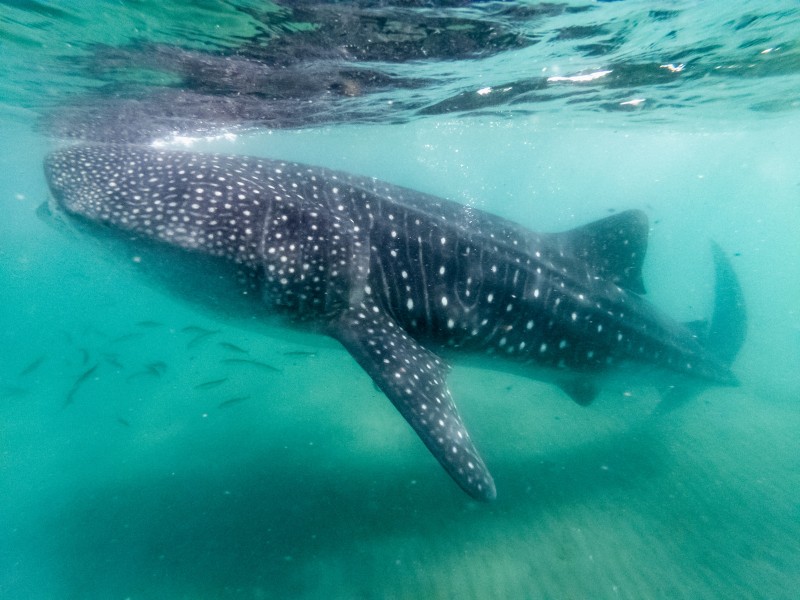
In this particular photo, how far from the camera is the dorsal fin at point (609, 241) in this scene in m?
6.16

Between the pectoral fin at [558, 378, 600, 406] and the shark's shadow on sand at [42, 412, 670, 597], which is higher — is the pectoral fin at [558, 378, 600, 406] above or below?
above

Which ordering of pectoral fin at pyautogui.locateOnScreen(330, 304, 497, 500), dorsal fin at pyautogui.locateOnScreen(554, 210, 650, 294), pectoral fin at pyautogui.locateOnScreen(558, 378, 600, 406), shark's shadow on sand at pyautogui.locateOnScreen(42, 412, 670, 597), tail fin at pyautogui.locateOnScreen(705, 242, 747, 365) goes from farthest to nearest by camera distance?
1. tail fin at pyautogui.locateOnScreen(705, 242, 747, 365)
2. pectoral fin at pyautogui.locateOnScreen(558, 378, 600, 406)
3. dorsal fin at pyautogui.locateOnScreen(554, 210, 650, 294)
4. shark's shadow on sand at pyautogui.locateOnScreen(42, 412, 670, 597)
5. pectoral fin at pyautogui.locateOnScreen(330, 304, 497, 500)

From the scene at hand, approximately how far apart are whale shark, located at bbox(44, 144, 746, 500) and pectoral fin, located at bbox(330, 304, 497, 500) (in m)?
0.01

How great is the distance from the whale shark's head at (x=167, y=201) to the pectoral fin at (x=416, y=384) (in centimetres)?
141

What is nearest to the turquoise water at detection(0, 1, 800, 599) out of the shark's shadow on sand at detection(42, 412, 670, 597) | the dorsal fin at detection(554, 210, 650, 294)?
the shark's shadow on sand at detection(42, 412, 670, 597)

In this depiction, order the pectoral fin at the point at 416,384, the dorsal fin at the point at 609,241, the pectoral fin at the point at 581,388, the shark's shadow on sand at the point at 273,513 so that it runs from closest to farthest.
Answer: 1. the pectoral fin at the point at 416,384
2. the shark's shadow on sand at the point at 273,513
3. the dorsal fin at the point at 609,241
4. the pectoral fin at the point at 581,388

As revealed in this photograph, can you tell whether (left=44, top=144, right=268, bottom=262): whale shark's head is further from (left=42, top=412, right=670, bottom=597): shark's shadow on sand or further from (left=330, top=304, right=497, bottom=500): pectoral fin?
(left=42, top=412, right=670, bottom=597): shark's shadow on sand

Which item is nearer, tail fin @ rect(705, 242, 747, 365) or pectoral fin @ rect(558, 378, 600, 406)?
pectoral fin @ rect(558, 378, 600, 406)

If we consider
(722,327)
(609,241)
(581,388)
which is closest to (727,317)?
(722,327)

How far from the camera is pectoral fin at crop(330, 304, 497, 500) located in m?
3.73

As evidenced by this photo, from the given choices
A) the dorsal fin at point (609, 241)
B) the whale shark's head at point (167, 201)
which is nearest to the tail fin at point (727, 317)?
the dorsal fin at point (609, 241)

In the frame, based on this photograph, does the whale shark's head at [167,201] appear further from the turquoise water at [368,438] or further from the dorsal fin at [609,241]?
the dorsal fin at [609,241]

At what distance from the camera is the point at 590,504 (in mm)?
6566

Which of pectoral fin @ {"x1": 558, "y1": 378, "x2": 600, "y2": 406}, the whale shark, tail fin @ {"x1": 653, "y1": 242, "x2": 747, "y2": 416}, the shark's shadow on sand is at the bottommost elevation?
the shark's shadow on sand
